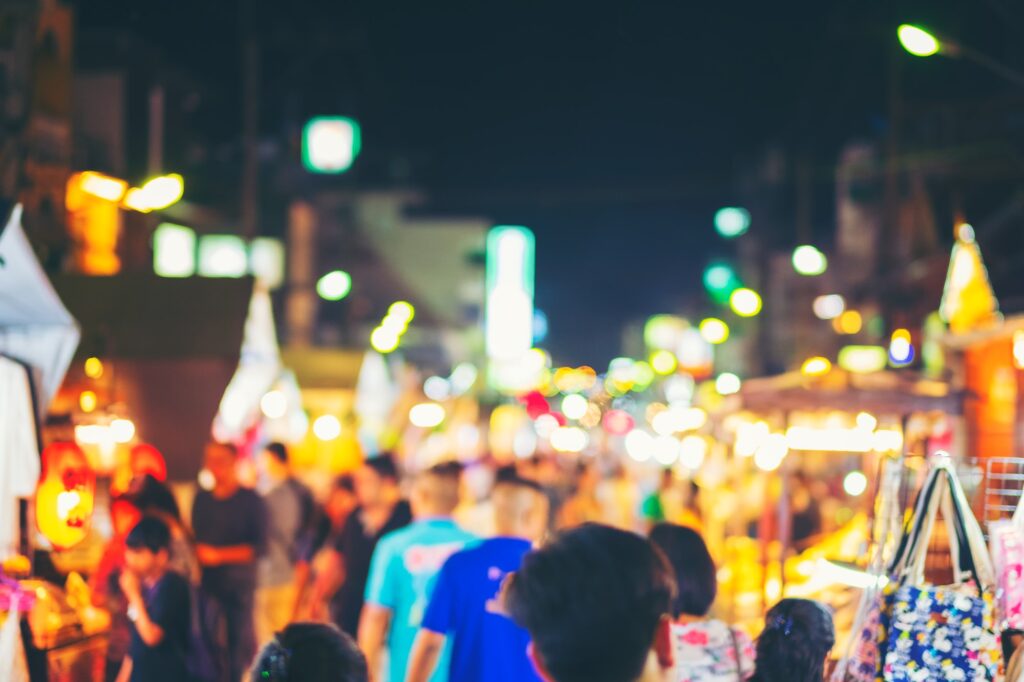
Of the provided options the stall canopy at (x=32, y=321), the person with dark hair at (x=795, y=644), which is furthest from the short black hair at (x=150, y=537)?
the person with dark hair at (x=795, y=644)

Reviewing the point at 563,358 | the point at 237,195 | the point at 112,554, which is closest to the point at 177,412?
the point at 112,554

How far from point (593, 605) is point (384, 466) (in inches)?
274

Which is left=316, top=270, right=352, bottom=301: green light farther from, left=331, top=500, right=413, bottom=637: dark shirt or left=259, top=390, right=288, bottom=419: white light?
left=331, top=500, right=413, bottom=637: dark shirt

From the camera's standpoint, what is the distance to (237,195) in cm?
3134

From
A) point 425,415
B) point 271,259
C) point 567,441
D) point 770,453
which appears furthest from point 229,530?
point 567,441

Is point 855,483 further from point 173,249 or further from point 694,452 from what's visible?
point 173,249

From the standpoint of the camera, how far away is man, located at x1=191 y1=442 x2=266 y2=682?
1011 cm

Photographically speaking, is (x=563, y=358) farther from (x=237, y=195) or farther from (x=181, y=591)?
(x=181, y=591)

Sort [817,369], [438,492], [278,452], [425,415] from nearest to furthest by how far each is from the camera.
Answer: [438,492], [278,452], [817,369], [425,415]

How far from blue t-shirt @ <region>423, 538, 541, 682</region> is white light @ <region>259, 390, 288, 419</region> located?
51.7 feet

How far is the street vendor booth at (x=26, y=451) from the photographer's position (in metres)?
6.77

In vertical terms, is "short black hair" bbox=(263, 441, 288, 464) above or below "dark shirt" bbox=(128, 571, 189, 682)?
above

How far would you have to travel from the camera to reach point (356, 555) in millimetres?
9695

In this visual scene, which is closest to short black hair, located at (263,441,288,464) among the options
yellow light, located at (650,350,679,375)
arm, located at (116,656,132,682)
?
arm, located at (116,656,132,682)
